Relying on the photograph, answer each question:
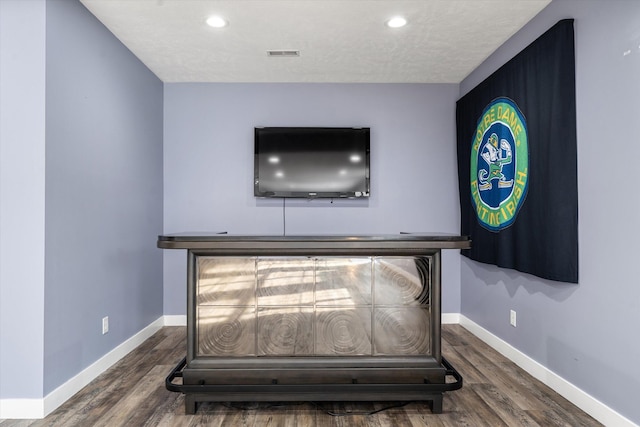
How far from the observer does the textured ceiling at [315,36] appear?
254 centimetres

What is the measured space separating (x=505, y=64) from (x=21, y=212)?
3644 millimetres

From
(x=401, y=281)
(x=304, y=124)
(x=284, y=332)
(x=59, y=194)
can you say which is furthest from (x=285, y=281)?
(x=304, y=124)

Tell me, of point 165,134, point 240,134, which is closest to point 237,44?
point 240,134

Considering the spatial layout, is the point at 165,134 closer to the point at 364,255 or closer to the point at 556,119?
the point at 364,255

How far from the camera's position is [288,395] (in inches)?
82.4

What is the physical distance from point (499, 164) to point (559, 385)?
170 centimetres

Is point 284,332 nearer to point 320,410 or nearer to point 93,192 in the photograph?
point 320,410

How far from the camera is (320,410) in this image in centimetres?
217

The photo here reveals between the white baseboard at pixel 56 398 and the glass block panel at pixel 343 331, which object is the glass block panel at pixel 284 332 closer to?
the glass block panel at pixel 343 331

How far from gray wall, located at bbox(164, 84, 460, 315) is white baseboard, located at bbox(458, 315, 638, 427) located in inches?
34.7

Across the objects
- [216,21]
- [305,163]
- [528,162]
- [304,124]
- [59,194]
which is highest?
[216,21]

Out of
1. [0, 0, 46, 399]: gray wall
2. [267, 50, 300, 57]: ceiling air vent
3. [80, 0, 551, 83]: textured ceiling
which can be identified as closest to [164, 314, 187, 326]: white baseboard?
[0, 0, 46, 399]: gray wall

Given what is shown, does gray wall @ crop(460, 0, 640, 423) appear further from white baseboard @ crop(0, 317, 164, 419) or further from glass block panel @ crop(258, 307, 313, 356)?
white baseboard @ crop(0, 317, 164, 419)

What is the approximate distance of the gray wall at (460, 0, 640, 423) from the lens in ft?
6.19
